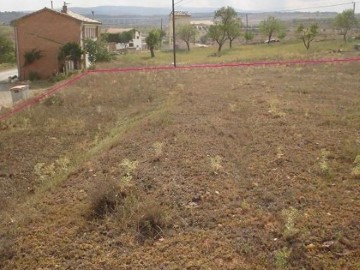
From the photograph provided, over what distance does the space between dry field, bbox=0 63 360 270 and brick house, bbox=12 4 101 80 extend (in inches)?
703

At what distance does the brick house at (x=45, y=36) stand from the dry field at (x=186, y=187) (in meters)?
17.9

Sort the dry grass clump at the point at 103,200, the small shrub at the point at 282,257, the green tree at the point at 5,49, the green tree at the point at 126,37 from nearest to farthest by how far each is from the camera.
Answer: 1. the small shrub at the point at 282,257
2. the dry grass clump at the point at 103,200
3. the green tree at the point at 5,49
4. the green tree at the point at 126,37

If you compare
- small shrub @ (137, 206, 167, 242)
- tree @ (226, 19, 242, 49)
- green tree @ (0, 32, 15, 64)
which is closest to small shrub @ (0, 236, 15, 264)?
small shrub @ (137, 206, 167, 242)

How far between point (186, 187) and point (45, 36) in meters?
27.2

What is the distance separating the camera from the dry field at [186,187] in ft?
17.6

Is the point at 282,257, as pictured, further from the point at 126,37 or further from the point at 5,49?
the point at 126,37

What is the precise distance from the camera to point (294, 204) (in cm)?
644

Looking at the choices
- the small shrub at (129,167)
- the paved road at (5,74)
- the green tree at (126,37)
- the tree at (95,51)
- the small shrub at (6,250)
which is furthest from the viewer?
the green tree at (126,37)

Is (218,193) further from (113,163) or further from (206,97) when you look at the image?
(206,97)

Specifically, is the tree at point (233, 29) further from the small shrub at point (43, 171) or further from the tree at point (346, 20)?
the small shrub at point (43, 171)

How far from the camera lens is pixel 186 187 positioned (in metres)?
7.12

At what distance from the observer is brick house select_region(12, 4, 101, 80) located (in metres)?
30.7

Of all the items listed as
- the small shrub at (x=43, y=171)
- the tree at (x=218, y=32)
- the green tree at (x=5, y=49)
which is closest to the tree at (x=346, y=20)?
the tree at (x=218, y=32)

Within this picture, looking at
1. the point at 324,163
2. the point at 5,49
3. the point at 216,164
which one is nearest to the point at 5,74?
the point at 5,49
